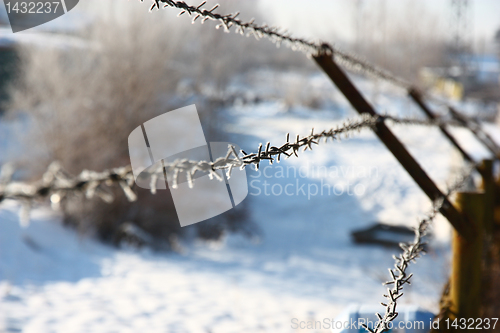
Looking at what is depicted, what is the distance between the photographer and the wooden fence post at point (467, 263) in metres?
1.29

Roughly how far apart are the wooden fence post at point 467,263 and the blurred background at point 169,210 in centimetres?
184

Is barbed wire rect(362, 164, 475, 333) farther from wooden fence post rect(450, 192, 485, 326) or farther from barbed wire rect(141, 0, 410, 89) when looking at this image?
barbed wire rect(141, 0, 410, 89)

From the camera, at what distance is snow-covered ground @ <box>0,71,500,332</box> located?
4.67 metres

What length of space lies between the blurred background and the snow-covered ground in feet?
0.14

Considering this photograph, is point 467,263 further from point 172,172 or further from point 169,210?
point 169,210

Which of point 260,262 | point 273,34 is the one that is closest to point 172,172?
point 273,34

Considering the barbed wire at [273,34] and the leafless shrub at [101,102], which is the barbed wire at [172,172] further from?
the leafless shrub at [101,102]

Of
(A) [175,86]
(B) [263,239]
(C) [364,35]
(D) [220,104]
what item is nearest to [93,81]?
(A) [175,86]

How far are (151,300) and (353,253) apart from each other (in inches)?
235

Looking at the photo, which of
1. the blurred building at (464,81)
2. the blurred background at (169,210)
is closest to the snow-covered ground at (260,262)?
the blurred background at (169,210)

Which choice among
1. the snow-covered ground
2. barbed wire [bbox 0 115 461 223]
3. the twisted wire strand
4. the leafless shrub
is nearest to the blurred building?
the snow-covered ground

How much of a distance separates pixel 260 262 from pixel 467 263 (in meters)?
8.19

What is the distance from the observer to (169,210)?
10.4m

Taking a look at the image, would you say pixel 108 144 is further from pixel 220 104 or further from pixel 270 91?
pixel 270 91
